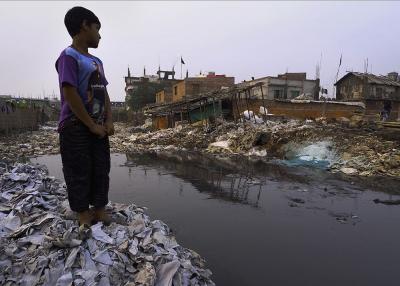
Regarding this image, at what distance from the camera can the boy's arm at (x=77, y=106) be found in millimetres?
2703

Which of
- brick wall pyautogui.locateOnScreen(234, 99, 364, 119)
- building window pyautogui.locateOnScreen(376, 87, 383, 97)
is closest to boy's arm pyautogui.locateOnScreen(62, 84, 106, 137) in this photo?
brick wall pyautogui.locateOnScreen(234, 99, 364, 119)

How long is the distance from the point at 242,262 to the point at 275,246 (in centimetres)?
62

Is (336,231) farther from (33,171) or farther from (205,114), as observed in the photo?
(205,114)

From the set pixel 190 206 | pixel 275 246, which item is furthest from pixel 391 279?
pixel 190 206

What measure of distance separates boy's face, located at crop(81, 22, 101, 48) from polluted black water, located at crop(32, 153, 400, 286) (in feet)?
7.53

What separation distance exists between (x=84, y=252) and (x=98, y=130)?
0.99 metres

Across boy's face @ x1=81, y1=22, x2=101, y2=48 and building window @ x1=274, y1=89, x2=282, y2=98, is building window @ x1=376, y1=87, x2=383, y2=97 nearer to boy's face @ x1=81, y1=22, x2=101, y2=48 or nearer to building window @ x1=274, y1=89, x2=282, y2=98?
building window @ x1=274, y1=89, x2=282, y2=98

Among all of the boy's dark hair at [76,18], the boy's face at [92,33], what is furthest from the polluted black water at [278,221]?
the boy's dark hair at [76,18]

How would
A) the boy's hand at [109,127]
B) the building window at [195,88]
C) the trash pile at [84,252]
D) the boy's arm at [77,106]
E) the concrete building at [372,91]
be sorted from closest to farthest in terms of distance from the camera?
the trash pile at [84,252] → the boy's arm at [77,106] → the boy's hand at [109,127] → the concrete building at [372,91] → the building window at [195,88]

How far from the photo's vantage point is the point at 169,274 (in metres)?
2.45

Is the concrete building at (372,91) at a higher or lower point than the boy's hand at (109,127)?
higher

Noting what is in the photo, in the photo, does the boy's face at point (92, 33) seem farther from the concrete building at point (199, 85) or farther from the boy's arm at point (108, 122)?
the concrete building at point (199, 85)

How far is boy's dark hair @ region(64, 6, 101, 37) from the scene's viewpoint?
288cm

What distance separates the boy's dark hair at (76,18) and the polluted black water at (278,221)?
245cm
